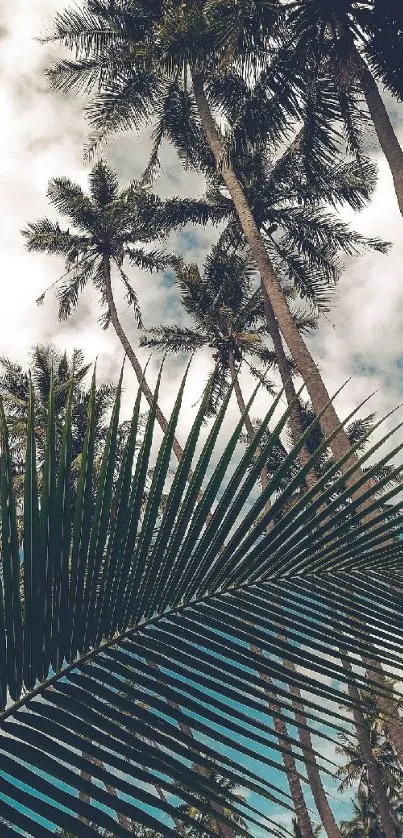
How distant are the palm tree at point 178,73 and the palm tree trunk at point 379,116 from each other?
1.43 metres

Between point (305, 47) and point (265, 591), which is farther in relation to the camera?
point (305, 47)

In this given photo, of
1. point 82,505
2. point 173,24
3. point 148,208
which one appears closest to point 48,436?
point 82,505

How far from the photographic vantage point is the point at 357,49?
10406mm

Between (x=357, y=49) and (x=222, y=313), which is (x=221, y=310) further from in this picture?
(x=357, y=49)

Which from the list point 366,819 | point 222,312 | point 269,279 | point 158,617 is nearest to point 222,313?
point 222,312

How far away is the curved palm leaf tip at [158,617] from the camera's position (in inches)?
42.1

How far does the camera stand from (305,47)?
11289mm

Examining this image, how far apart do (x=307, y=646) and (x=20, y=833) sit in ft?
1.95

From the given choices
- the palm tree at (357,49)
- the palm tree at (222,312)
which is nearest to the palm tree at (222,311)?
the palm tree at (222,312)

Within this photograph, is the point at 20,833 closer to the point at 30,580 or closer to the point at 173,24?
the point at 30,580

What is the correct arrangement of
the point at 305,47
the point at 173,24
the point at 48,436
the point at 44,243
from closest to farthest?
1. the point at 48,436
2. the point at 305,47
3. the point at 173,24
4. the point at 44,243

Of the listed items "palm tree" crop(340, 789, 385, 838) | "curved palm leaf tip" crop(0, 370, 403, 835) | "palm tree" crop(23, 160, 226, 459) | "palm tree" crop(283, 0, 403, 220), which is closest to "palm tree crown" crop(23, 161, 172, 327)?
"palm tree" crop(23, 160, 226, 459)

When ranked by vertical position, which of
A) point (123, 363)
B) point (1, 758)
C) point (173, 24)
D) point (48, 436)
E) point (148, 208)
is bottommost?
point (1, 758)

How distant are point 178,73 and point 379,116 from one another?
5.10m
